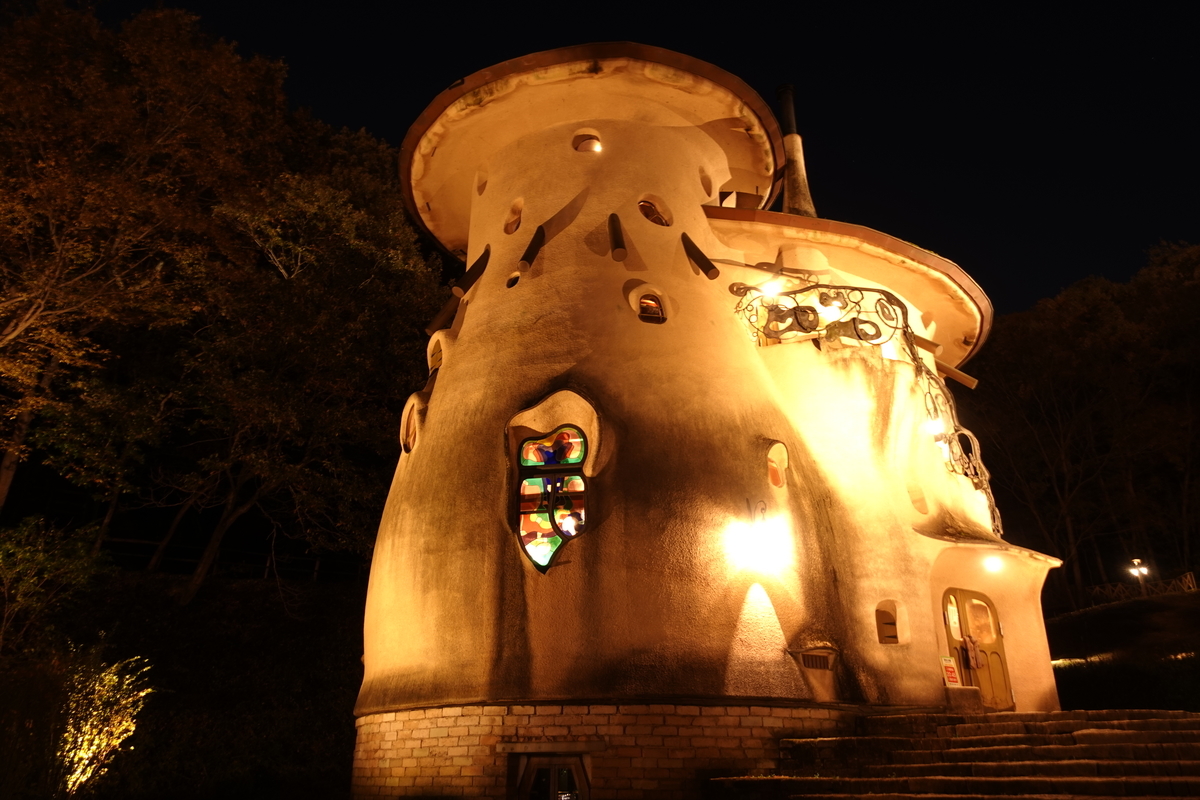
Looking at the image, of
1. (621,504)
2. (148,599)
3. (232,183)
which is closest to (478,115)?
(232,183)

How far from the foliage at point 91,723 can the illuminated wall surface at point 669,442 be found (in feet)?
12.2

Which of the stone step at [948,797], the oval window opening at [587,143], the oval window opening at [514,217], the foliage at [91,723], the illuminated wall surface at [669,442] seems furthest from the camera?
the oval window opening at [587,143]

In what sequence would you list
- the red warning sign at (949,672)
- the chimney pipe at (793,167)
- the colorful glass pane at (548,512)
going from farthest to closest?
the chimney pipe at (793,167) < the red warning sign at (949,672) < the colorful glass pane at (548,512)

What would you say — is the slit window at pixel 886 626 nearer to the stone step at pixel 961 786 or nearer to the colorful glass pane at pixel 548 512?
the stone step at pixel 961 786

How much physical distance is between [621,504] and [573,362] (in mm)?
2324

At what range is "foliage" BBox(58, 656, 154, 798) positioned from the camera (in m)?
10.8

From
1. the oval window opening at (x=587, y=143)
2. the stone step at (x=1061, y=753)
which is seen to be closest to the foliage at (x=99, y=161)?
the oval window opening at (x=587, y=143)

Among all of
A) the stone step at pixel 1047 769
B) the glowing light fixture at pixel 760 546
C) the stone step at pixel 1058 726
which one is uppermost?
the glowing light fixture at pixel 760 546

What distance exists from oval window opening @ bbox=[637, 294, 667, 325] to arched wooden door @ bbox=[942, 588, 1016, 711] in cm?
681

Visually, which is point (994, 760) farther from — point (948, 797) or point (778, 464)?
point (778, 464)

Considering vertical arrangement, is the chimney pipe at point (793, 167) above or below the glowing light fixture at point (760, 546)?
above

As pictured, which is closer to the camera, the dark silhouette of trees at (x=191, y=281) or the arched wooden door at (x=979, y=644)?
the dark silhouette of trees at (x=191, y=281)

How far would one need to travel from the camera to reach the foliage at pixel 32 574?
14.2m

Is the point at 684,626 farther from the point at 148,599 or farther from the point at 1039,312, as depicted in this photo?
the point at 1039,312
